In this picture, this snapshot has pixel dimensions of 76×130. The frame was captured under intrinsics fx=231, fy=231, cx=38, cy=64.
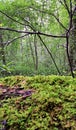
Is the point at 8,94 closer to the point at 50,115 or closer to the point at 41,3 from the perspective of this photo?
the point at 50,115

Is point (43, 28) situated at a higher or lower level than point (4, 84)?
lower

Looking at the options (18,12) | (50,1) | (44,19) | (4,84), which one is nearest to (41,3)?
(50,1)

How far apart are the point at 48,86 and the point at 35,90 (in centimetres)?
10

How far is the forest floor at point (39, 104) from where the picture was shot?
Answer: 4.24 ft

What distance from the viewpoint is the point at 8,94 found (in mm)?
1622

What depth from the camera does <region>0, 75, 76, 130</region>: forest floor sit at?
4.24 feet

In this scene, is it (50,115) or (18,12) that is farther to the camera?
(18,12)

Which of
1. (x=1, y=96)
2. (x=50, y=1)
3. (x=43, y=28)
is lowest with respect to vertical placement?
(x=43, y=28)

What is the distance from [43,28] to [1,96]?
1139 centimetres

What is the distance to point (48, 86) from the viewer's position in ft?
5.39

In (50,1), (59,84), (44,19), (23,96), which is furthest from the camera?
(44,19)

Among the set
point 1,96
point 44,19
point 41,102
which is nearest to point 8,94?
point 1,96

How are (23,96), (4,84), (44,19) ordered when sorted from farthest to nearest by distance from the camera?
(44,19), (4,84), (23,96)

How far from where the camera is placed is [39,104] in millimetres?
1423
